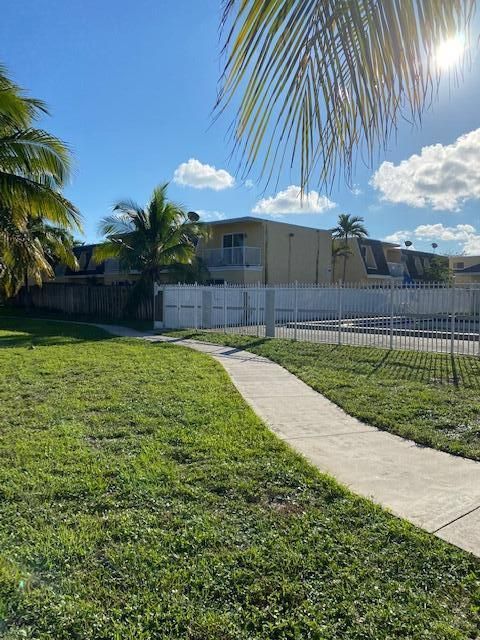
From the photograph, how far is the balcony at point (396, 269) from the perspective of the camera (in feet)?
138

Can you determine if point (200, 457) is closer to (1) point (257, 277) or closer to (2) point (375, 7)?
(2) point (375, 7)

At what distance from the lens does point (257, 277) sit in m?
30.0

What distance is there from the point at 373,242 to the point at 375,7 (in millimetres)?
41391

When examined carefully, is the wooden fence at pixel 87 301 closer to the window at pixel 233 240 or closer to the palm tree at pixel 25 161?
the window at pixel 233 240

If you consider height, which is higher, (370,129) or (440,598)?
(370,129)

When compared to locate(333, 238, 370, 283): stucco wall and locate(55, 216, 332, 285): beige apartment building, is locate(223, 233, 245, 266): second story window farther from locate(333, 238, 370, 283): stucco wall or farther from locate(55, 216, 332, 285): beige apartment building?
locate(333, 238, 370, 283): stucco wall

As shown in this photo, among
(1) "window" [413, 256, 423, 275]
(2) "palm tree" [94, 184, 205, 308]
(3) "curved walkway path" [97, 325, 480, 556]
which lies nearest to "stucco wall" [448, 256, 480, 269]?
(1) "window" [413, 256, 423, 275]

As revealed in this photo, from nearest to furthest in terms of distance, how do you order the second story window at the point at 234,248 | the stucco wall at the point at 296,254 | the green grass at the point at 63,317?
the green grass at the point at 63,317 < the second story window at the point at 234,248 < the stucco wall at the point at 296,254

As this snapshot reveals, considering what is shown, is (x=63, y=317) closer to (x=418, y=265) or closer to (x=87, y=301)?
(x=87, y=301)

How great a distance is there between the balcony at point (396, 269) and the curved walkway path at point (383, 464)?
36.1 metres

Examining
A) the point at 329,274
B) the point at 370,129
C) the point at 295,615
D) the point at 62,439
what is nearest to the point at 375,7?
the point at 370,129

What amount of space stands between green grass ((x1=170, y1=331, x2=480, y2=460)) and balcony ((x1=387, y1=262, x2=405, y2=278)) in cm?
3030

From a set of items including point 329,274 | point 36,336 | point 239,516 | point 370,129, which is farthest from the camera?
point 329,274

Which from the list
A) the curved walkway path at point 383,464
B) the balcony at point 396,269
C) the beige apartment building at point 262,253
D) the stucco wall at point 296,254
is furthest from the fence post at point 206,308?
the balcony at point 396,269
